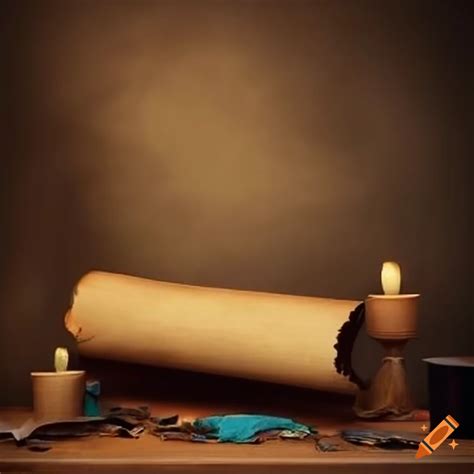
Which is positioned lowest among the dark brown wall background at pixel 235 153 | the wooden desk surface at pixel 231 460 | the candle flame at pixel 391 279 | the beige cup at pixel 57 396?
the wooden desk surface at pixel 231 460

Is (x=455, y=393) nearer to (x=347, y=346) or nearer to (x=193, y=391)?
(x=347, y=346)

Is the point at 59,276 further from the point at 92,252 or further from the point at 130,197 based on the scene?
the point at 130,197

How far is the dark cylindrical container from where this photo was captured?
110cm

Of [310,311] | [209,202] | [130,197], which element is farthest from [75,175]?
[310,311]

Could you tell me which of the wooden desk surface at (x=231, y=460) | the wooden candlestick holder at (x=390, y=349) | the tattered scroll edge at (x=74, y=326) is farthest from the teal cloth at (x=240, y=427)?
the tattered scroll edge at (x=74, y=326)

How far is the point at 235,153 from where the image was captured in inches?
59.1

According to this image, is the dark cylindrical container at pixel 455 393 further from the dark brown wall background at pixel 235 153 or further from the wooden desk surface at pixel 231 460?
the dark brown wall background at pixel 235 153

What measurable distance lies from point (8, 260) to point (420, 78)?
833mm

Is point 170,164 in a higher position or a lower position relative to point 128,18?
lower

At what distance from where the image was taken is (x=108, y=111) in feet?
4.94

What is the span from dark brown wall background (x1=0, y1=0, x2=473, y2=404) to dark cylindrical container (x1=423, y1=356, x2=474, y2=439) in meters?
0.34

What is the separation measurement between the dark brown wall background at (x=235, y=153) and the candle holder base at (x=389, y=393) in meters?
0.15

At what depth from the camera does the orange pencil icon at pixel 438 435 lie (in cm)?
106

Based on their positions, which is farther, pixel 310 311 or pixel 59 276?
pixel 59 276
